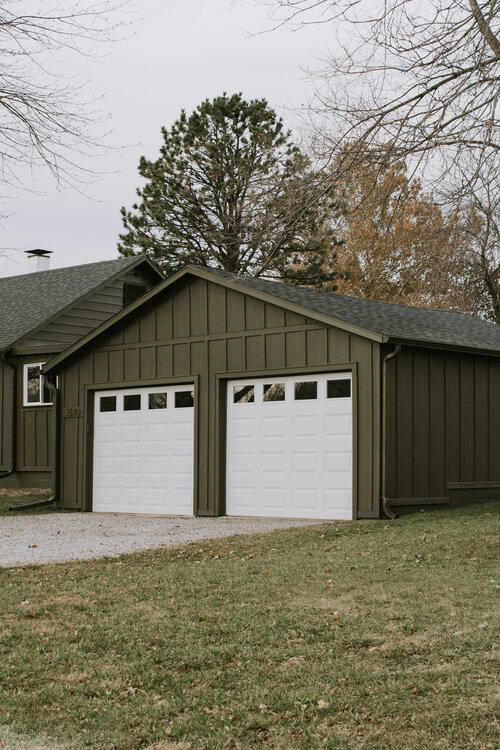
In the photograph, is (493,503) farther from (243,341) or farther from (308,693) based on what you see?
(308,693)

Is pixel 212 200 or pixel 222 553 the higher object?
pixel 212 200

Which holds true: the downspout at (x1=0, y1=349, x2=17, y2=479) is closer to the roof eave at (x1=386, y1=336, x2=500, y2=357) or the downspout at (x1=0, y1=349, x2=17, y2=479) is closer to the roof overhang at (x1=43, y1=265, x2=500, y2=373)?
the roof overhang at (x1=43, y1=265, x2=500, y2=373)

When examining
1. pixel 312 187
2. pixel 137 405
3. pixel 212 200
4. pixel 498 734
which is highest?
pixel 212 200

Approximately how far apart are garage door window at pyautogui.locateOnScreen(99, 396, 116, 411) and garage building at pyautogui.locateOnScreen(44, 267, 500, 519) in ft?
0.09

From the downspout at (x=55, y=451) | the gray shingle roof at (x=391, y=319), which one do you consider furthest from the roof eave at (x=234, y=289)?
the downspout at (x=55, y=451)

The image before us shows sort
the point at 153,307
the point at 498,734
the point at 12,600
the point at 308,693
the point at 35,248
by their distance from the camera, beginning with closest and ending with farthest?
the point at 498,734 < the point at 308,693 < the point at 12,600 < the point at 153,307 < the point at 35,248

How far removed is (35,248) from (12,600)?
22716 mm

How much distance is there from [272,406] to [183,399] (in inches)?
81.9

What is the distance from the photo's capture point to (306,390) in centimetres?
Answer: 1398

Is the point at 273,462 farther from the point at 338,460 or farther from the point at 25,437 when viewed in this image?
the point at 25,437

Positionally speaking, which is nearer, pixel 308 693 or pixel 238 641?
pixel 308 693

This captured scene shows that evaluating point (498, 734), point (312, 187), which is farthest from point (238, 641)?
point (312, 187)

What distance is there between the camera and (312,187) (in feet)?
30.4

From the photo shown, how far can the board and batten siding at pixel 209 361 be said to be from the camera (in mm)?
13133
